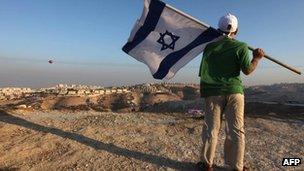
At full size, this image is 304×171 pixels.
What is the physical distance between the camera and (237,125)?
6297 millimetres

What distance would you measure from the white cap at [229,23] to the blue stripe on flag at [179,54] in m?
0.58

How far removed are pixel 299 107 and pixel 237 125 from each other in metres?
11.4


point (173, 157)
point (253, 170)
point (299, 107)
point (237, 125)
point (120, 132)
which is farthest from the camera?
point (299, 107)

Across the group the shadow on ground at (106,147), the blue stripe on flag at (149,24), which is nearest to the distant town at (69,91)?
the shadow on ground at (106,147)

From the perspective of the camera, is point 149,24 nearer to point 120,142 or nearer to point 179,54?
point 179,54

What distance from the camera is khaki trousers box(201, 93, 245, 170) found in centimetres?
631

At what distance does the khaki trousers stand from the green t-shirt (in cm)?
13

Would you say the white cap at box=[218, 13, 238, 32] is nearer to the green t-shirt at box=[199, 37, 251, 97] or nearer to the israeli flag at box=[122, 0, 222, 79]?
the green t-shirt at box=[199, 37, 251, 97]

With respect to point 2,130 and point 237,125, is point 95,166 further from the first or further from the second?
point 2,130

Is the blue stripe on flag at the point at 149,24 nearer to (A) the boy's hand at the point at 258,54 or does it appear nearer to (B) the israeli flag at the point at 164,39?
(B) the israeli flag at the point at 164,39

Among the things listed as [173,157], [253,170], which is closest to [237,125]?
[253,170]

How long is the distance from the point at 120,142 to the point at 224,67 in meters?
2.96

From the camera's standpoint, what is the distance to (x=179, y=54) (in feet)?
24.7

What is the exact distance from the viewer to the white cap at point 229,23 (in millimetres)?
6383
